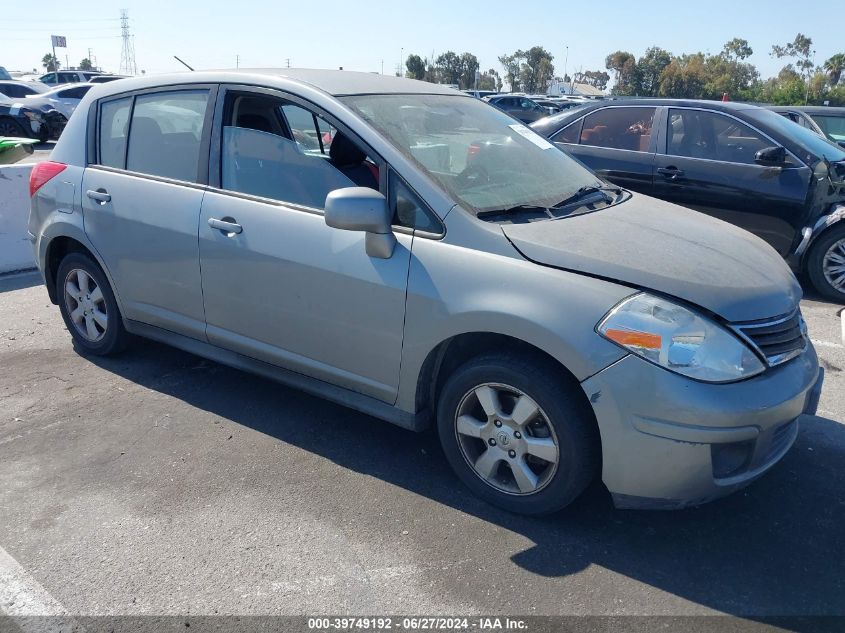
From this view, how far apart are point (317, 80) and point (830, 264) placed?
5085 mm

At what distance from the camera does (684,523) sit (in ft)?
10.5

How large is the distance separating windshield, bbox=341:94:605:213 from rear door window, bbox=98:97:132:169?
5.50 ft

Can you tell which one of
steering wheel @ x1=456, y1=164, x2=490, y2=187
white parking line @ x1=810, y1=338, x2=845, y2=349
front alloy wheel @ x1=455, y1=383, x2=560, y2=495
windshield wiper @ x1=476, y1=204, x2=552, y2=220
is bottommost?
white parking line @ x1=810, y1=338, x2=845, y2=349

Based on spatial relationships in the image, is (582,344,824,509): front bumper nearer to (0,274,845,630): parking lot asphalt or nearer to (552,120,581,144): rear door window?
(0,274,845,630): parking lot asphalt

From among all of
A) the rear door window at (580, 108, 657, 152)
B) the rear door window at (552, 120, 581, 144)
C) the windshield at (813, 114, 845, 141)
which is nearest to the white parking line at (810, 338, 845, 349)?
the rear door window at (580, 108, 657, 152)

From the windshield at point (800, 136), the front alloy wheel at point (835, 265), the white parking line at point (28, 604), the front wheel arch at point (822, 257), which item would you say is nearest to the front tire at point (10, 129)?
the windshield at point (800, 136)

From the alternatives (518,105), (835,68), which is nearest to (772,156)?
(518,105)

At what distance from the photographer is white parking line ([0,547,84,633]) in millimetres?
2559

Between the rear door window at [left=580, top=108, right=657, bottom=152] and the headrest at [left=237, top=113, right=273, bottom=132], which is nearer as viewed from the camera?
the headrest at [left=237, top=113, right=273, bottom=132]

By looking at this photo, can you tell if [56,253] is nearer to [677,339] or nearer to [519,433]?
[519,433]

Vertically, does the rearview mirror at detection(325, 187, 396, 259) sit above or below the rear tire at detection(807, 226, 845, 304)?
above

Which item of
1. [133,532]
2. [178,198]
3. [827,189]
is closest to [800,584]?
[133,532]

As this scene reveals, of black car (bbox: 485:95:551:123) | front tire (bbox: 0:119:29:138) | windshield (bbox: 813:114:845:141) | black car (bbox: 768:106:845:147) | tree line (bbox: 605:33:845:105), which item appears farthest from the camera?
tree line (bbox: 605:33:845:105)

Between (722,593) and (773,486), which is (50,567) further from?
(773,486)
